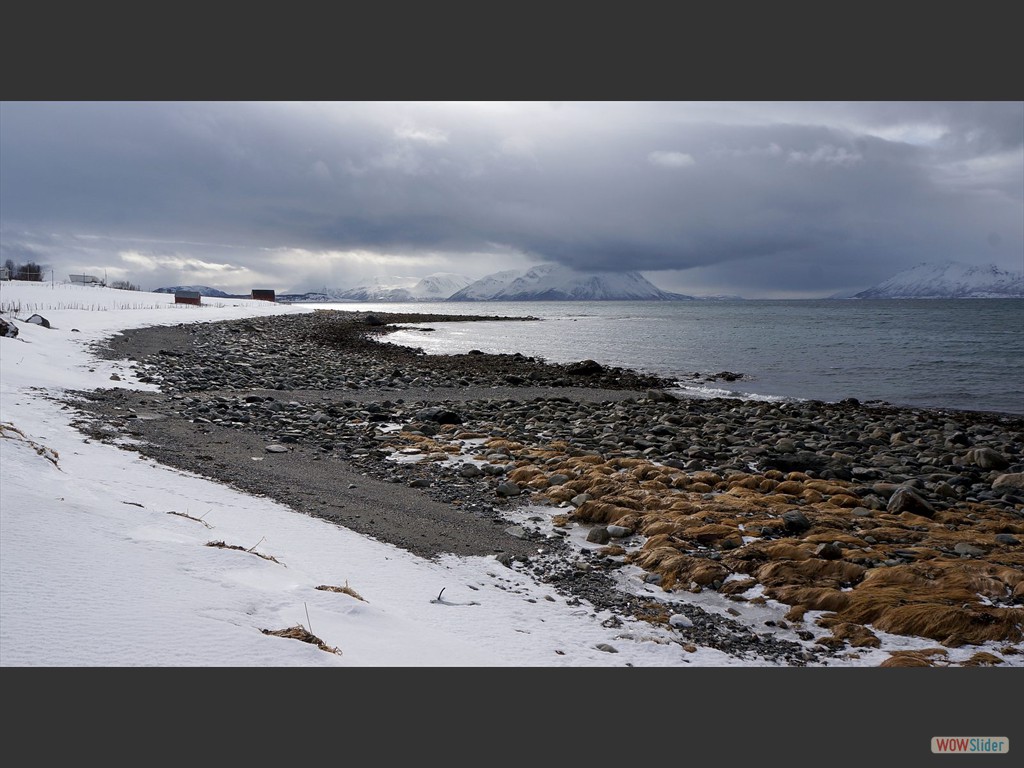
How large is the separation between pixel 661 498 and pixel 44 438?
25.2 feet

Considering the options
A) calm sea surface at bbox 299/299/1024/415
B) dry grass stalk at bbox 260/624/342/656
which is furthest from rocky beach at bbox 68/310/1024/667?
calm sea surface at bbox 299/299/1024/415

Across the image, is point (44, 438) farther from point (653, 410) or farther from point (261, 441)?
point (653, 410)

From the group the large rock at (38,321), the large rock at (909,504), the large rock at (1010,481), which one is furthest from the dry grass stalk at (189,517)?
the large rock at (38,321)

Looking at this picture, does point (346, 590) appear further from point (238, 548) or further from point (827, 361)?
point (827, 361)

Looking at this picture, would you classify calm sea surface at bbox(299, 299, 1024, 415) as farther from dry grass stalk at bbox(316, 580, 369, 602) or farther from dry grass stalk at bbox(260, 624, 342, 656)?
dry grass stalk at bbox(260, 624, 342, 656)

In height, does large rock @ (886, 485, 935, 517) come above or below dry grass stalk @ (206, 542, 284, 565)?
below

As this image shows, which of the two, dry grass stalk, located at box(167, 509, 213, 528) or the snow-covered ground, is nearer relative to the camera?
the snow-covered ground

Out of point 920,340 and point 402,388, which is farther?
point 920,340

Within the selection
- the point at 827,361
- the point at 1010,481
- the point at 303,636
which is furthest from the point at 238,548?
the point at 827,361

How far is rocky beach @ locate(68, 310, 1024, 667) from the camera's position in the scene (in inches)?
222

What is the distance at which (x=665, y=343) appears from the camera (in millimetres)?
46219

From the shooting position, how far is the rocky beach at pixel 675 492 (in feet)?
18.5

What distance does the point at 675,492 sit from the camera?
8.88m

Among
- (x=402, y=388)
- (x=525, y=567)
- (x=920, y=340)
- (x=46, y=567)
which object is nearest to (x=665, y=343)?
(x=920, y=340)
